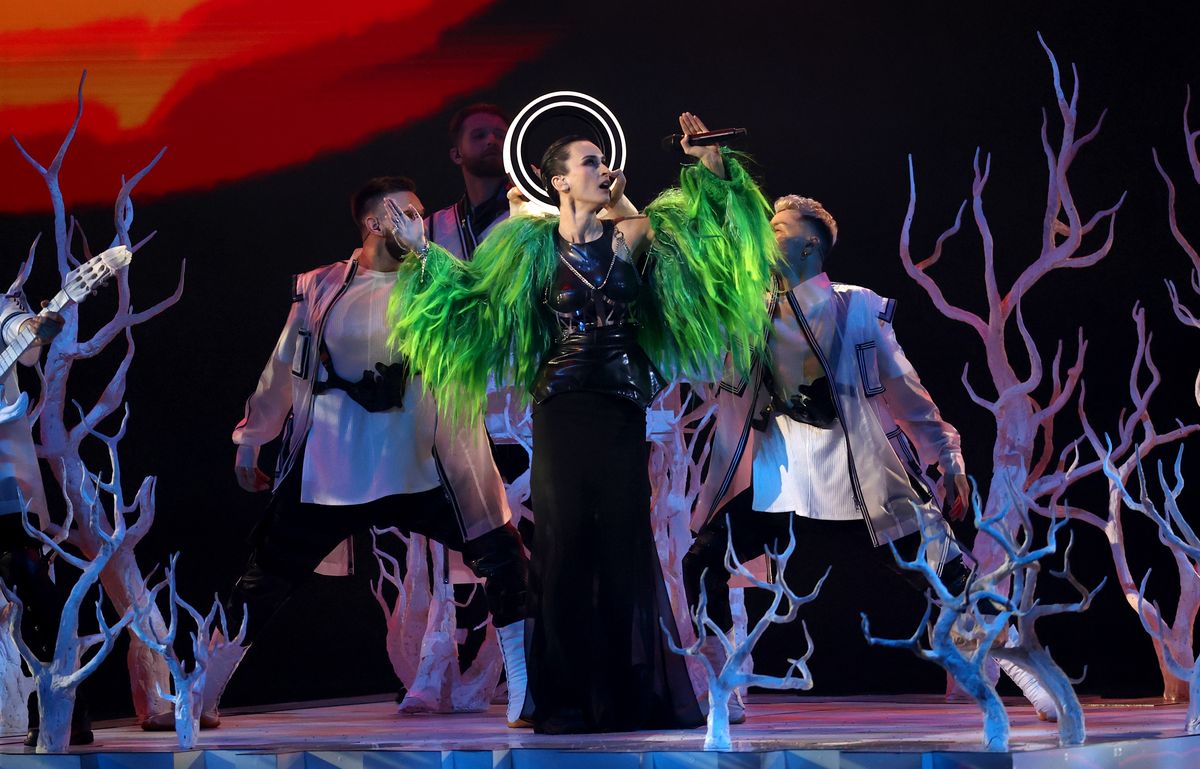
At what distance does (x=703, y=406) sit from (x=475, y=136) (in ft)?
3.76

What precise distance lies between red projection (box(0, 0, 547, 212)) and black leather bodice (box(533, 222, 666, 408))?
7.15 ft

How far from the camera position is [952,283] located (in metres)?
5.37

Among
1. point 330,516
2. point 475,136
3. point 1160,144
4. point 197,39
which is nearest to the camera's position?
point 330,516

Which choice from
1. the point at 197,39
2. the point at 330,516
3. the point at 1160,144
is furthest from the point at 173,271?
the point at 1160,144

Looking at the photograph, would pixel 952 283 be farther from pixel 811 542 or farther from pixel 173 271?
Result: pixel 173 271

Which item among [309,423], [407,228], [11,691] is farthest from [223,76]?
[11,691]

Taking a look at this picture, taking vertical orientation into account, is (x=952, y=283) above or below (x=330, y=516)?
above

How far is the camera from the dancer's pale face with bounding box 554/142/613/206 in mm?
3590

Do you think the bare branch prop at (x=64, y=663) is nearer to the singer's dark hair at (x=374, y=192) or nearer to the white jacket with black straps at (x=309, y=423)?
the white jacket with black straps at (x=309, y=423)

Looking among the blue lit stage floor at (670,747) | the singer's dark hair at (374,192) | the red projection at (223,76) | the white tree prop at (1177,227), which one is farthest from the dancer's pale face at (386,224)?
the white tree prop at (1177,227)

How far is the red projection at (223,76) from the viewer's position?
5570 millimetres

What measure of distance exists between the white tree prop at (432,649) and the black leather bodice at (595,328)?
1279mm

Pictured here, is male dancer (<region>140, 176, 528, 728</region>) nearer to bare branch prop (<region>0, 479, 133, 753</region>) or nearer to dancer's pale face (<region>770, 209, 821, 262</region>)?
bare branch prop (<region>0, 479, 133, 753</region>)

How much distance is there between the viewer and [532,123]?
3764 millimetres
